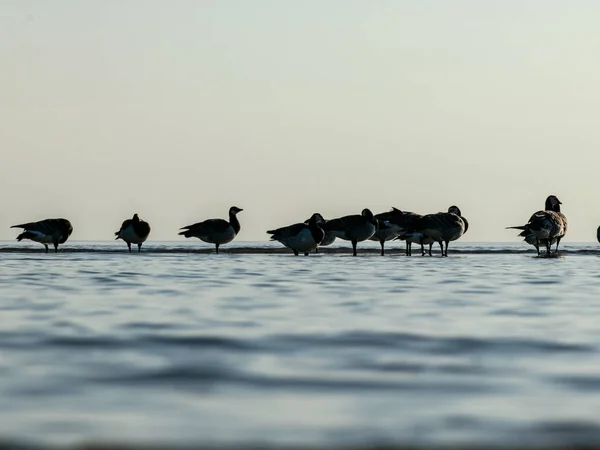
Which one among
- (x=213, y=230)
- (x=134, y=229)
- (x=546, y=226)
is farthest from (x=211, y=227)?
(x=546, y=226)

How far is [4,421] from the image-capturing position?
5.41 metres

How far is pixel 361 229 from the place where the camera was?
125 ft

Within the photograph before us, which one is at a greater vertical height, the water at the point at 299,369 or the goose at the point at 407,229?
the goose at the point at 407,229

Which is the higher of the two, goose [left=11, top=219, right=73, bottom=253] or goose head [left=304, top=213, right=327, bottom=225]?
goose head [left=304, top=213, right=327, bottom=225]

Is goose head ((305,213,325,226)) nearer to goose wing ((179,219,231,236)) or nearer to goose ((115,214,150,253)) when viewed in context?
goose wing ((179,219,231,236))

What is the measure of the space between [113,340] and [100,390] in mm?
2728

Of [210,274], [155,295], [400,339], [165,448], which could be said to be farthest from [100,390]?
[210,274]

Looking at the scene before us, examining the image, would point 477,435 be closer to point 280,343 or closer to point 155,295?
point 280,343

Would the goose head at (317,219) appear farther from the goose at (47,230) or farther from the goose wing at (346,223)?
the goose at (47,230)

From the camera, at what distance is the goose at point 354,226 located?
38.2 m

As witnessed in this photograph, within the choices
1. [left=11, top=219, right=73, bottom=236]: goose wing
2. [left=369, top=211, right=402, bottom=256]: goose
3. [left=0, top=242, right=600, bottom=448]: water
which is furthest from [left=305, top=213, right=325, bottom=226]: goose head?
[left=0, top=242, right=600, bottom=448]: water

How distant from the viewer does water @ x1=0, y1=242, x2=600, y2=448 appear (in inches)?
208

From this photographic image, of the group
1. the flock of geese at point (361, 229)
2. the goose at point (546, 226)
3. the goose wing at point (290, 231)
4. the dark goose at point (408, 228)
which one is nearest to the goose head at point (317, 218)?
the flock of geese at point (361, 229)

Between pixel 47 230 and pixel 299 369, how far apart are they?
36.4m
